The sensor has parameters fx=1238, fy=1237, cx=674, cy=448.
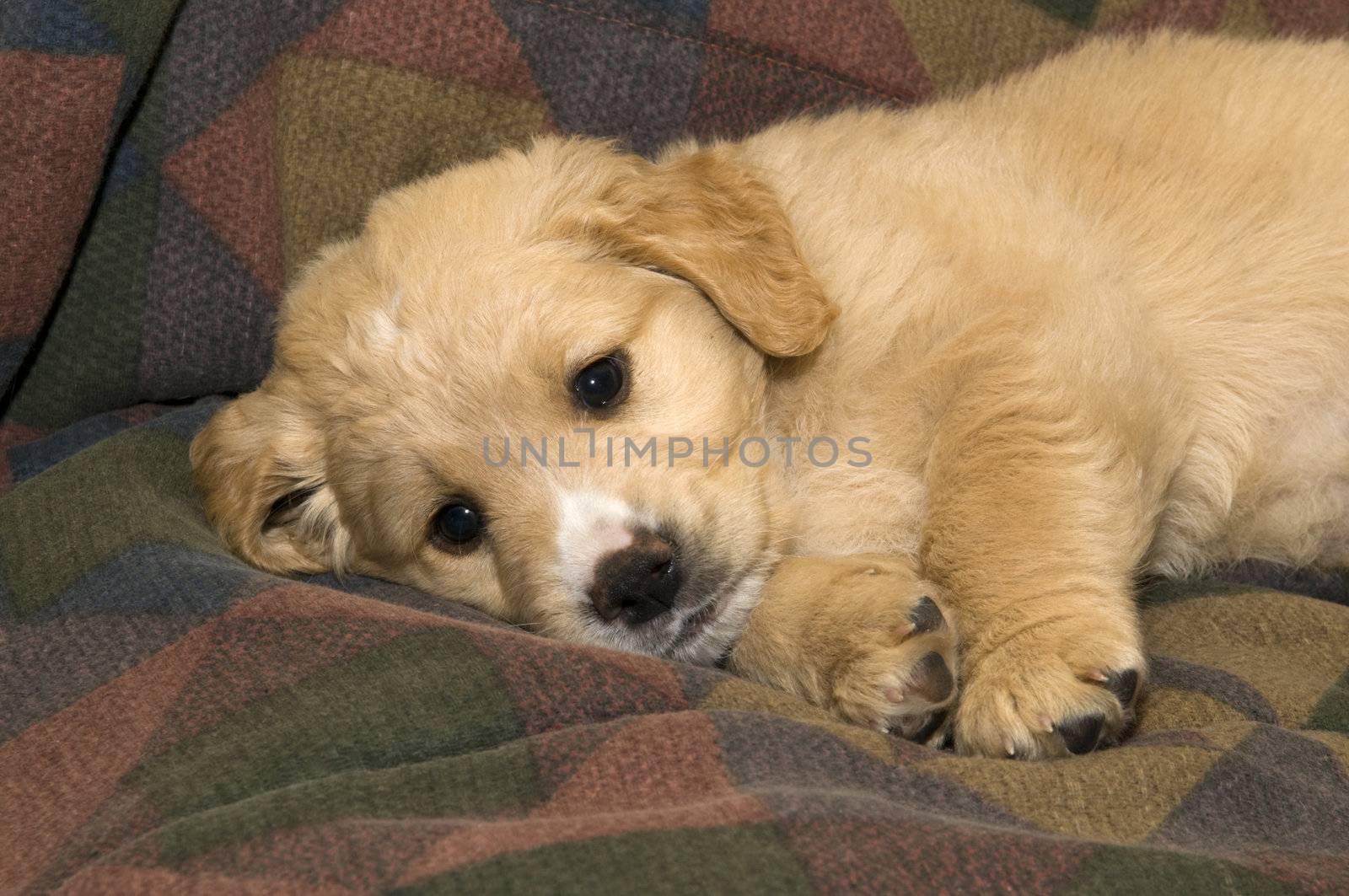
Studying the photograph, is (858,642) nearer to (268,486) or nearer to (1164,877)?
(1164,877)

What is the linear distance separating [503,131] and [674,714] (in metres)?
1.86

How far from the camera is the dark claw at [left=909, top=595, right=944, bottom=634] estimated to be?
7.28 feet

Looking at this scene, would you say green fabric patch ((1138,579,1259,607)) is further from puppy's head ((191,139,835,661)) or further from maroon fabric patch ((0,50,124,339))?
maroon fabric patch ((0,50,124,339))

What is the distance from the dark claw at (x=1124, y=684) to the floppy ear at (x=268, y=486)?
1.67 metres

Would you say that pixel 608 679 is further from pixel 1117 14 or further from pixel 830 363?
pixel 1117 14

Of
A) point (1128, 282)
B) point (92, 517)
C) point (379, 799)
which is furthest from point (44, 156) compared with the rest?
point (1128, 282)

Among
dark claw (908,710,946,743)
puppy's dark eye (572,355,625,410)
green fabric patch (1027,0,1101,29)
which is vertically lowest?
dark claw (908,710,946,743)

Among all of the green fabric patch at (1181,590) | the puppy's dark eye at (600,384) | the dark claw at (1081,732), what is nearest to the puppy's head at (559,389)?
the puppy's dark eye at (600,384)

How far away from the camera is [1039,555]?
225 centimetres

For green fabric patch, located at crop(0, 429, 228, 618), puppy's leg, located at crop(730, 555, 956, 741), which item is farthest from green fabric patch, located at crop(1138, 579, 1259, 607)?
green fabric patch, located at crop(0, 429, 228, 618)

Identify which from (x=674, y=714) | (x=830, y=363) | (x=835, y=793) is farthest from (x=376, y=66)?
(x=835, y=793)

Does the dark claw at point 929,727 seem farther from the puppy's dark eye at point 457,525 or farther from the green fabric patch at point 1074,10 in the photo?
the green fabric patch at point 1074,10

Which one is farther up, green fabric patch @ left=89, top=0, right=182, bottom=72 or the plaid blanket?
green fabric patch @ left=89, top=0, right=182, bottom=72

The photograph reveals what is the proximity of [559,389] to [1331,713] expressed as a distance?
1524 mm
